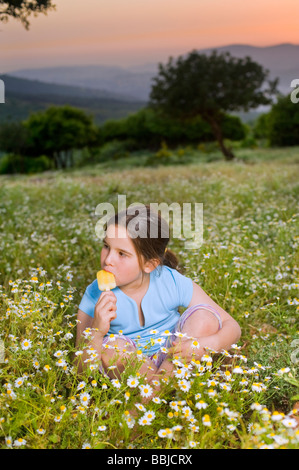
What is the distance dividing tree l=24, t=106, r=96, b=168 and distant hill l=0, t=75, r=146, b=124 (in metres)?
3.35

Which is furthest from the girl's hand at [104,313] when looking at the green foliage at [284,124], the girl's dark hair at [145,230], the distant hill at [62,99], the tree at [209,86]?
the distant hill at [62,99]

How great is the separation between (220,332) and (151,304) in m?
0.54

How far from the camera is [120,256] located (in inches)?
127

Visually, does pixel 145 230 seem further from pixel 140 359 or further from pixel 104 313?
pixel 140 359

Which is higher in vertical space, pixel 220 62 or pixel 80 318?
pixel 220 62

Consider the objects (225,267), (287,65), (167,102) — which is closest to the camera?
(225,267)

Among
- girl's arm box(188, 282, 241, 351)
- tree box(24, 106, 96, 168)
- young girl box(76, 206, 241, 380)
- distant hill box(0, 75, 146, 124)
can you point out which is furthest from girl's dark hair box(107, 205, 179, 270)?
distant hill box(0, 75, 146, 124)

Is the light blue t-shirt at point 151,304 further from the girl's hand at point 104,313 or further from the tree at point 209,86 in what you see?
the tree at point 209,86

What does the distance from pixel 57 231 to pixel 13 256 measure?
122 cm

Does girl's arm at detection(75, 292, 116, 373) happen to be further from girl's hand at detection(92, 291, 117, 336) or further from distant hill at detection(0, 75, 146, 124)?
distant hill at detection(0, 75, 146, 124)

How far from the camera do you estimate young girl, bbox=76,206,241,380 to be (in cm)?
308

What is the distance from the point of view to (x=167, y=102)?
2469 cm

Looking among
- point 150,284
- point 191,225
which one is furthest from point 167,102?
point 150,284
